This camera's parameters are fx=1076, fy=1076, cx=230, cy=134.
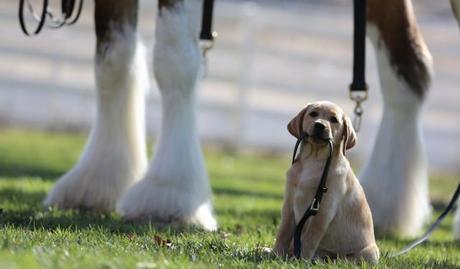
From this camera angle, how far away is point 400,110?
605 centimetres

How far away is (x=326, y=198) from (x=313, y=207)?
8 centimetres

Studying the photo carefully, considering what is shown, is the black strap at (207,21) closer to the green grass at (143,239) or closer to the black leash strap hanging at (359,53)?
the black leash strap hanging at (359,53)

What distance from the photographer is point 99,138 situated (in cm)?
603

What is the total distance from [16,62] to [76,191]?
1081 centimetres

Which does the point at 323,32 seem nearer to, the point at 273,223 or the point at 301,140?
the point at 273,223

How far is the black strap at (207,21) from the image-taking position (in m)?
6.28

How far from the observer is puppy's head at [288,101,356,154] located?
4.08 meters

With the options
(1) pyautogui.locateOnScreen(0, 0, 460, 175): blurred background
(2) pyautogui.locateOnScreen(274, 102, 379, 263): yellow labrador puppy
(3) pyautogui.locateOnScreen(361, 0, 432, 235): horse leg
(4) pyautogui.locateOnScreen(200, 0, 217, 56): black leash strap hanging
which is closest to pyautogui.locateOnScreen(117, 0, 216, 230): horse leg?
(4) pyautogui.locateOnScreen(200, 0, 217, 56): black leash strap hanging

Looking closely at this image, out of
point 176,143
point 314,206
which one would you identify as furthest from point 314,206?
point 176,143

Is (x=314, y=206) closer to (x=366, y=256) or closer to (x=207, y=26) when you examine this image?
(x=366, y=256)

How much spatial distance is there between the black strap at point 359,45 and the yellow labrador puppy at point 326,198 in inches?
60.6

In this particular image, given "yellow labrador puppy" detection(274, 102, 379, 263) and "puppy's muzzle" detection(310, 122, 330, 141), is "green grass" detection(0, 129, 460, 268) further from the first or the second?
"puppy's muzzle" detection(310, 122, 330, 141)

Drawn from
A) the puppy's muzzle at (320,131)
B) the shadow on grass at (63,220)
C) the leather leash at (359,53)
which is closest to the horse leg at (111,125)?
the shadow on grass at (63,220)

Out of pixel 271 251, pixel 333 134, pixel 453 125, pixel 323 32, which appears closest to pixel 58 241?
pixel 271 251
